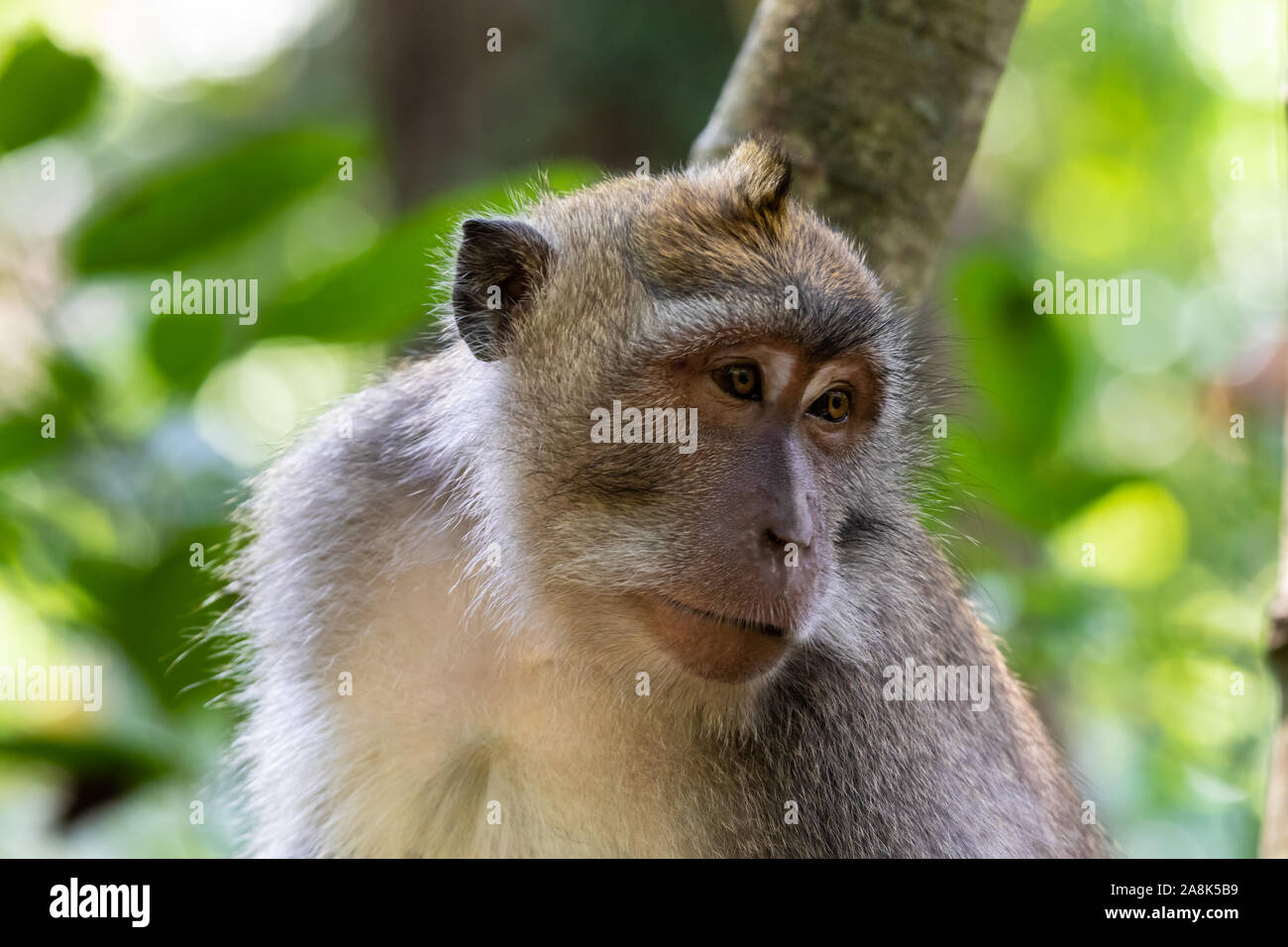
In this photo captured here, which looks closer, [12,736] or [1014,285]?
[12,736]

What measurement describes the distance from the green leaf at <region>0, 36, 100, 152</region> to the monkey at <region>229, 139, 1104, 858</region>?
190 cm

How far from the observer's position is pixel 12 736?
179 inches

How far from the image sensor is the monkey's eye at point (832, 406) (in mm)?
3367

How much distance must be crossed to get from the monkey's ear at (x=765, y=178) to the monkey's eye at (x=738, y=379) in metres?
0.57

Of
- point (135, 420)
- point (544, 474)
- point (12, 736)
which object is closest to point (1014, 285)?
point (544, 474)

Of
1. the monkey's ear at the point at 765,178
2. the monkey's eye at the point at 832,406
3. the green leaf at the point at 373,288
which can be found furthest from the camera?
the green leaf at the point at 373,288

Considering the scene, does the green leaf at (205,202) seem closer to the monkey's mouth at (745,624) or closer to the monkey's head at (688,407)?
the monkey's head at (688,407)

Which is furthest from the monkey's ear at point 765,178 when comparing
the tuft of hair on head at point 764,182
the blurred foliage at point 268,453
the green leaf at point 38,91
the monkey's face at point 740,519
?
the green leaf at point 38,91

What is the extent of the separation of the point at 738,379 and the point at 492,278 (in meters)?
0.76

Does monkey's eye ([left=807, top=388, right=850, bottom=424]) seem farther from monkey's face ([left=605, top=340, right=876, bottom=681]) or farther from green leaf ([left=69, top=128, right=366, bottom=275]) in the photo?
green leaf ([left=69, top=128, right=366, bottom=275])

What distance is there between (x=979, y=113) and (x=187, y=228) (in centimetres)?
287

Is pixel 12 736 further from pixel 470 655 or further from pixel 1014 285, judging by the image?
pixel 1014 285
